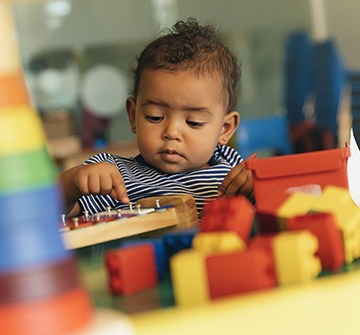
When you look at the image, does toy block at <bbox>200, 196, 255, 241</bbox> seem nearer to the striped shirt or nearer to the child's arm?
the child's arm

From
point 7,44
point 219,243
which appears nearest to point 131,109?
point 219,243

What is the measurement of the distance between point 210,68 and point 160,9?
407cm

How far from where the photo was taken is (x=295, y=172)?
2.41 feet

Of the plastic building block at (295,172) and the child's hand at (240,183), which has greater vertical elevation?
the plastic building block at (295,172)

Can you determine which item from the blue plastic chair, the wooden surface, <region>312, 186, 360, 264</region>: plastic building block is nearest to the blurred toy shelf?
the blue plastic chair

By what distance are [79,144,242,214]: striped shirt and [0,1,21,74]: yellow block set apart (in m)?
0.88

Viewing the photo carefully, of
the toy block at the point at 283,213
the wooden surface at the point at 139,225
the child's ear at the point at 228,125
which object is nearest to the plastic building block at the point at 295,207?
the toy block at the point at 283,213

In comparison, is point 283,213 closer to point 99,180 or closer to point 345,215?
point 345,215

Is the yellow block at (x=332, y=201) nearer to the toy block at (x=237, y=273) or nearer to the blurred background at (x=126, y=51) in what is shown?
the toy block at (x=237, y=273)

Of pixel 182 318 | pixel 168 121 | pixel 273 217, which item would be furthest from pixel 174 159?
pixel 182 318

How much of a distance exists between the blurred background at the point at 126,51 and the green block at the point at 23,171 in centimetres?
424

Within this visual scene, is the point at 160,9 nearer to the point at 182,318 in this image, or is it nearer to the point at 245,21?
Answer: the point at 245,21

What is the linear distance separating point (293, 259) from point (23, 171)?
19cm

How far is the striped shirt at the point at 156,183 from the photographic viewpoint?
127 centimetres
